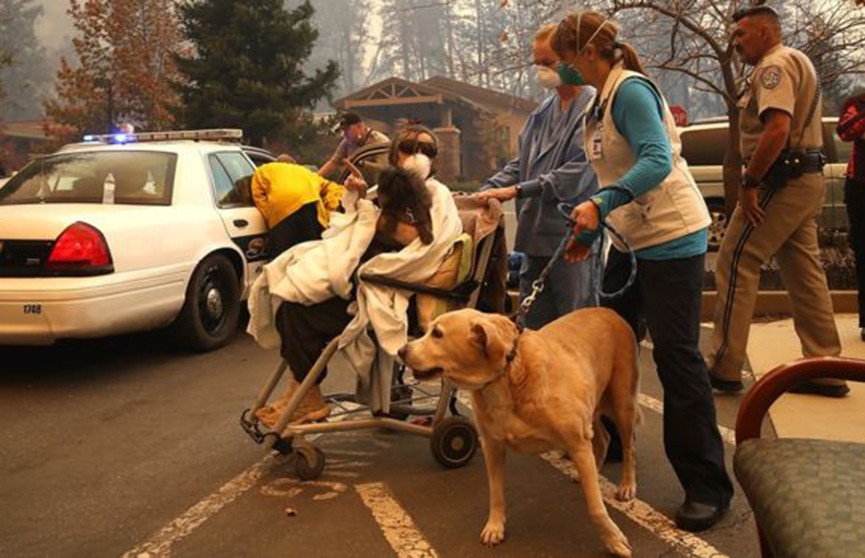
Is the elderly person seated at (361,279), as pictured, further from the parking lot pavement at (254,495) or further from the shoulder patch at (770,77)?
the shoulder patch at (770,77)

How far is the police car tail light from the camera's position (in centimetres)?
532

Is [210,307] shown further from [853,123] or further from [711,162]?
[711,162]

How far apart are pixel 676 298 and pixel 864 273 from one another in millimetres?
3696

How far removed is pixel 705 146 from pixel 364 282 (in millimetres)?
10333

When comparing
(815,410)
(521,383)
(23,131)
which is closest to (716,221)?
(815,410)

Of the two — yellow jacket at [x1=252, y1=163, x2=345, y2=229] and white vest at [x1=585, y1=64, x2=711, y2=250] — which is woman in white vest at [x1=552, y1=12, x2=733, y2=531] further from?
yellow jacket at [x1=252, y1=163, x2=345, y2=229]

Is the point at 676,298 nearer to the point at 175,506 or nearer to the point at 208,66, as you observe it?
the point at 175,506

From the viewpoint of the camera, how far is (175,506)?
3650mm

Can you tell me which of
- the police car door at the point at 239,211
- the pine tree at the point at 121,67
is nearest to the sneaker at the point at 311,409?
the police car door at the point at 239,211

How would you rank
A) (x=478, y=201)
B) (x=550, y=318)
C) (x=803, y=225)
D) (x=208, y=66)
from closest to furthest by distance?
(x=478, y=201)
(x=550, y=318)
(x=803, y=225)
(x=208, y=66)

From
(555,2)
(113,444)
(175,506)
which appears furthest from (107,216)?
(555,2)

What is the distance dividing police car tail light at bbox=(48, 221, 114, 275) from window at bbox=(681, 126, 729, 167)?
969 cm

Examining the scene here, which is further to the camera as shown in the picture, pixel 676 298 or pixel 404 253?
pixel 404 253

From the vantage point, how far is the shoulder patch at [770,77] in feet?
14.8
